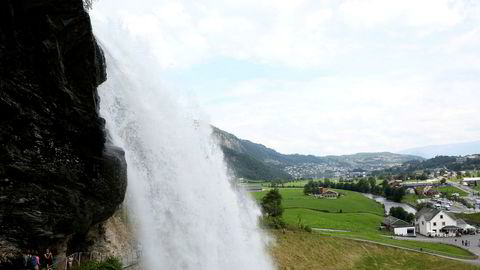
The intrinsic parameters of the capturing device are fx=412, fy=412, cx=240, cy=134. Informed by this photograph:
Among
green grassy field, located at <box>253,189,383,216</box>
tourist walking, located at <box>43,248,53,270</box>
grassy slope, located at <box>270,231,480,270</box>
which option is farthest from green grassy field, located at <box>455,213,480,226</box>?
tourist walking, located at <box>43,248,53,270</box>

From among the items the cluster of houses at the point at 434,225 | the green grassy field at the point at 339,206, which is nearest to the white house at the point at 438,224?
the cluster of houses at the point at 434,225

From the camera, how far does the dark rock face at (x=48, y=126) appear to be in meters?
13.1

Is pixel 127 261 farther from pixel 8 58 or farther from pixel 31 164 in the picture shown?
pixel 8 58

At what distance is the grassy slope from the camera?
42.7 meters

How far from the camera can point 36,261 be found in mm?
13586

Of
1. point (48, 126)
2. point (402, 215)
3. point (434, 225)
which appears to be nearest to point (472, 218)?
point (434, 225)

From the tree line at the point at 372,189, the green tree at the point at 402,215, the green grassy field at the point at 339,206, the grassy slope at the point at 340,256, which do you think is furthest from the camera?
the tree line at the point at 372,189

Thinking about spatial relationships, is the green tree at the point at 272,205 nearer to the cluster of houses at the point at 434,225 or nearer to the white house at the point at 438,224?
the cluster of houses at the point at 434,225

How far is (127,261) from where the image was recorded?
19.9 meters

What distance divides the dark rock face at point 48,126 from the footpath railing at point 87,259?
56.0 inches

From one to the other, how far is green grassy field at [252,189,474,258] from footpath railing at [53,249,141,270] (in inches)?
1539

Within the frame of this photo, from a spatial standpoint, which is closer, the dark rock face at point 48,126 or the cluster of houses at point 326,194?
the dark rock face at point 48,126

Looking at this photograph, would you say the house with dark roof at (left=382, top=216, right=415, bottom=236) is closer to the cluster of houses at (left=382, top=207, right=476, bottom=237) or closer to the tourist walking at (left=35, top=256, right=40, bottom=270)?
the cluster of houses at (left=382, top=207, right=476, bottom=237)

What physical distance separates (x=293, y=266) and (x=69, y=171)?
29257mm
